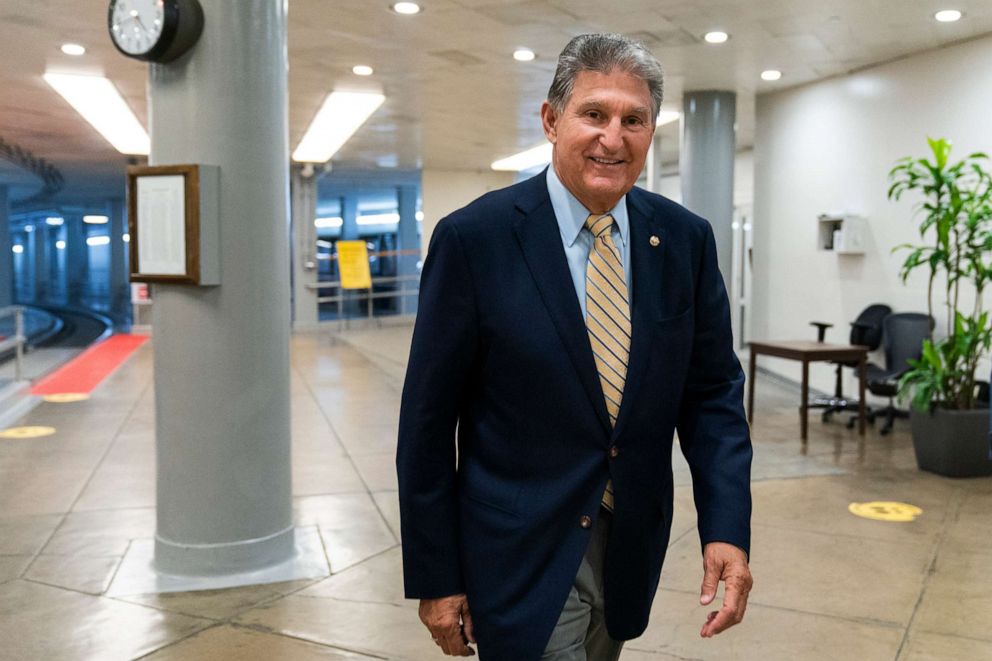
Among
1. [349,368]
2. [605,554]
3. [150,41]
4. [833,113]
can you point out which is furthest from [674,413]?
[349,368]

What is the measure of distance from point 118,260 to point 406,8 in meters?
22.0

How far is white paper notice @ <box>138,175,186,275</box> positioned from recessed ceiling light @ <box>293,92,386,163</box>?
5.96 meters

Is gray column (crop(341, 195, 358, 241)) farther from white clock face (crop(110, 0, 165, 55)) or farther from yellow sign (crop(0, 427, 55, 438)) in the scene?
white clock face (crop(110, 0, 165, 55))

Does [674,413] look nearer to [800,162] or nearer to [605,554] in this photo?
[605,554]

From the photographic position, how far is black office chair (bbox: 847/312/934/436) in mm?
6758

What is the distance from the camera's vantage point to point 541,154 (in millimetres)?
14984

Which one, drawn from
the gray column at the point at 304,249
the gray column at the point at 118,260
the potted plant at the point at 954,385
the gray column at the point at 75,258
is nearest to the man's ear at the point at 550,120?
the potted plant at the point at 954,385

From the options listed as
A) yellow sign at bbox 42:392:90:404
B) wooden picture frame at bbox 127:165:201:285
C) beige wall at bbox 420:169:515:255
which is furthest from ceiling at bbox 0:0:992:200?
beige wall at bbox 420:169:515:255

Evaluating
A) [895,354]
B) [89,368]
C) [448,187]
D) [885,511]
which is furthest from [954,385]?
[448,187]

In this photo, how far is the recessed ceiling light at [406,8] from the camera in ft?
19.6

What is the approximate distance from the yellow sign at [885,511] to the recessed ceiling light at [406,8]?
403 cm

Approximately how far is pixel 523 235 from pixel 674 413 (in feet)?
1.32

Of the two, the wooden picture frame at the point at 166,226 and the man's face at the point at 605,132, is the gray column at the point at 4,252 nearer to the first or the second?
the wooden picture frame at the point at 166,226

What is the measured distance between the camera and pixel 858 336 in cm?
732
